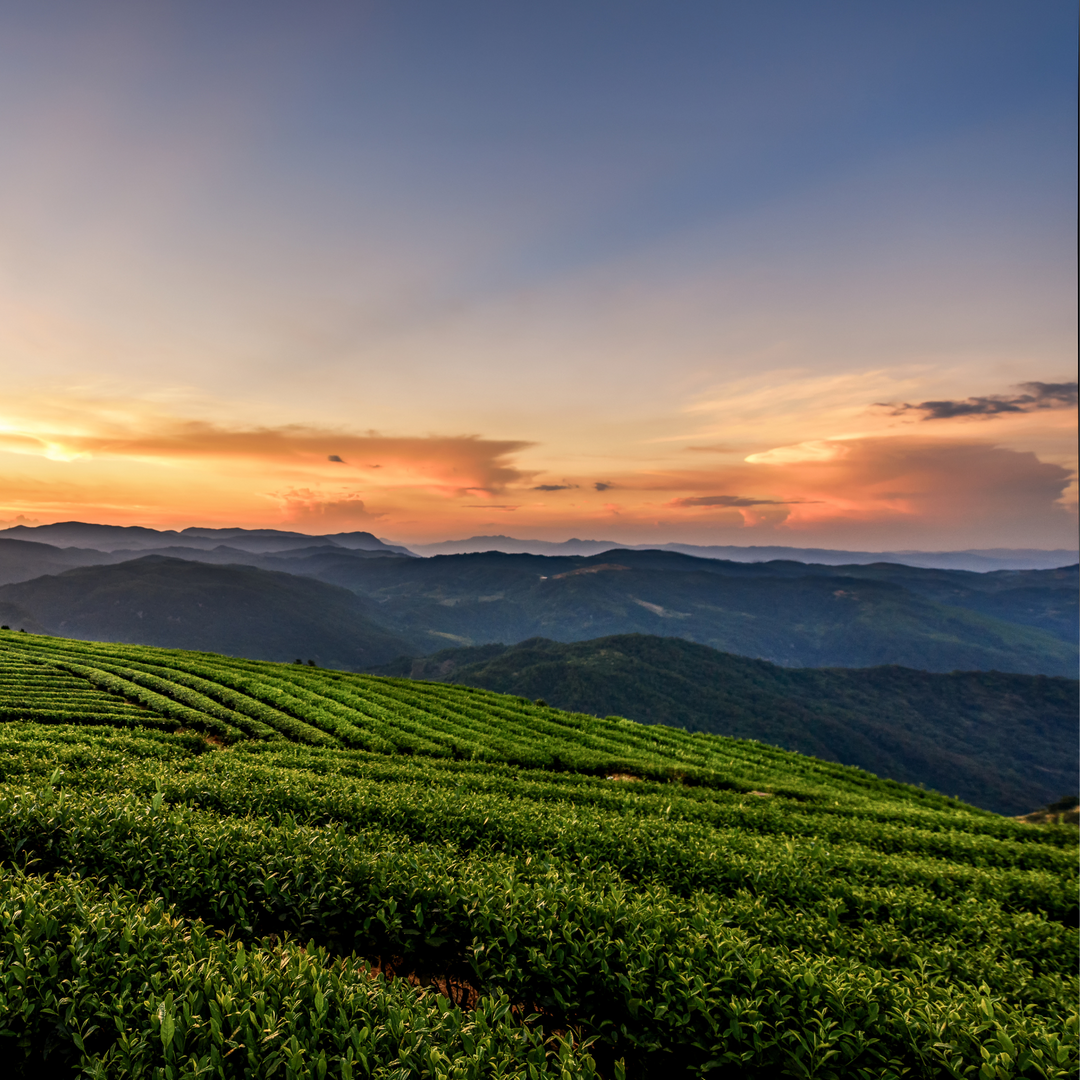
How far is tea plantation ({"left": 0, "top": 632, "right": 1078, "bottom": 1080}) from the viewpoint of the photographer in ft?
17.2

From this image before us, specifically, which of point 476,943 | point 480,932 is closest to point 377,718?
point 480,932

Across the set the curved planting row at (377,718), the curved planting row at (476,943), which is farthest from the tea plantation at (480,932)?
the curved planting row at (377,718)

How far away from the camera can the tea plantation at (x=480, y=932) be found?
17.2 ft

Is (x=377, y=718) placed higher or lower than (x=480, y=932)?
lower

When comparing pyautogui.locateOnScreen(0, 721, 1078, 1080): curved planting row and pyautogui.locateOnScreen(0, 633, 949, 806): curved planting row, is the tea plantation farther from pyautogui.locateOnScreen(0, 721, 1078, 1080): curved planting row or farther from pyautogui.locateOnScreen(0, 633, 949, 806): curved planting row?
pyautogui.locateOnScreen(0, 633, 949, 806): curved planting row

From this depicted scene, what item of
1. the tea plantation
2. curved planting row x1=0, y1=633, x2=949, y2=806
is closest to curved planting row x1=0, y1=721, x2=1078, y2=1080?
the tea plantation

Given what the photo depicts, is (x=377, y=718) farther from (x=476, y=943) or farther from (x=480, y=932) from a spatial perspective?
(x=476, y=943)

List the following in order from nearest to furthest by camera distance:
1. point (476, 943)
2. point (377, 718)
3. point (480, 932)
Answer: point (476, 943), point (480, 932), point (377, 718)

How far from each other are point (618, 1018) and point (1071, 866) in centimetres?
1953

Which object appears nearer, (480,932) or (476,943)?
(476,943)

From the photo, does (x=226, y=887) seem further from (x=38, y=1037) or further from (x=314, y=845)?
(x=38, y=1037)

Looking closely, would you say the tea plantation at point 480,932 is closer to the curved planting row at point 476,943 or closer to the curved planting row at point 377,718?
the curved planting row at point 476,943

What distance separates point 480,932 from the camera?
7566mm

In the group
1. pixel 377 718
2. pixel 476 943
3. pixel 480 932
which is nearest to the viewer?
pixel 476 943
